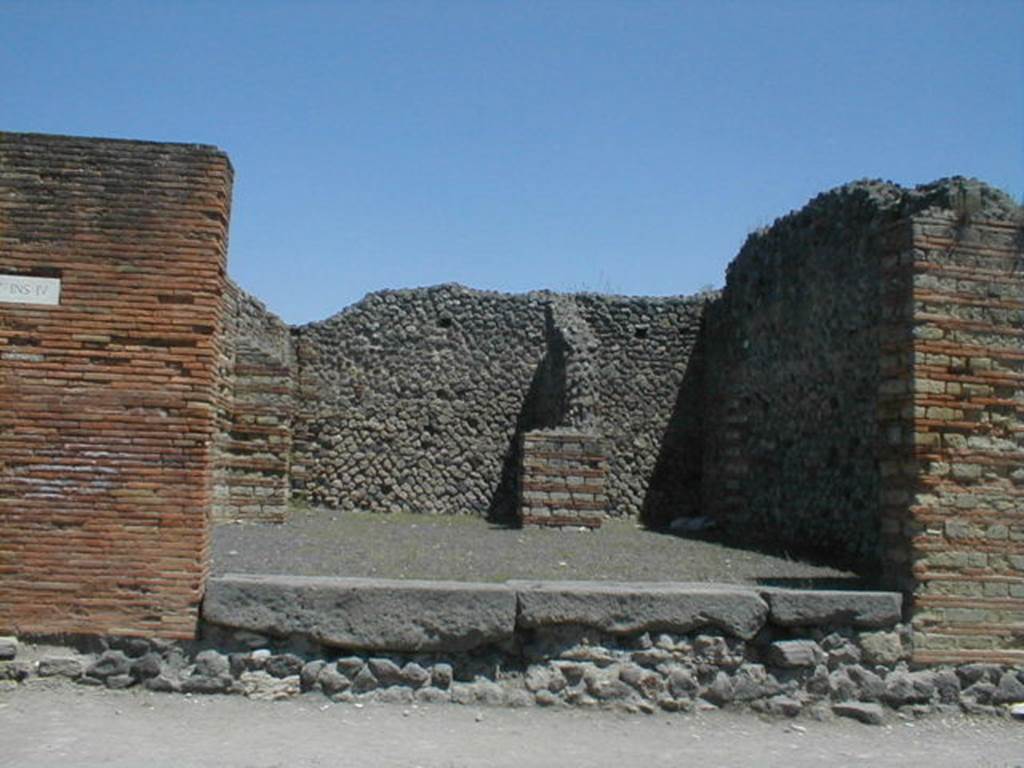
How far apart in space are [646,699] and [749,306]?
902 cm

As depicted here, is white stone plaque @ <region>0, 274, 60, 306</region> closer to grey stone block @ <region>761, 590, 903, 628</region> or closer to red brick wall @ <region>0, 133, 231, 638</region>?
red brick wall @ <region>0, 133, 231, 638</region>

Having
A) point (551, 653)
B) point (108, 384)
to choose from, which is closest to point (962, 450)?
point (551, 653)

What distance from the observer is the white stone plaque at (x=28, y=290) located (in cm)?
555

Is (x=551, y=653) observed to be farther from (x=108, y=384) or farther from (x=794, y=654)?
(x=108, y=384)

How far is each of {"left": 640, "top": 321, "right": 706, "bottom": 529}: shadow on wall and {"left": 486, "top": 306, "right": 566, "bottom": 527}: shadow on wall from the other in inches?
77.8

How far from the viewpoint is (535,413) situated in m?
15.6

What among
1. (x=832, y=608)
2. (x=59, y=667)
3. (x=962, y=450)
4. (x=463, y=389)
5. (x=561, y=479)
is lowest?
(x=59, y=667)

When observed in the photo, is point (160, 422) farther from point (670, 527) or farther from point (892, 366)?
point (670, 527)

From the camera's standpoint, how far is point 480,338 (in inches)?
623

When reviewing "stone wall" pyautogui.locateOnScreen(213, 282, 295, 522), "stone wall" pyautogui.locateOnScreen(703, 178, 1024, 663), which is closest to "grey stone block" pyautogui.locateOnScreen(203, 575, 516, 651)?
"stone wall" pyautogui.locateOnScreen(703, 178, 1024, 663)

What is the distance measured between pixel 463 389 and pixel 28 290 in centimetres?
1030

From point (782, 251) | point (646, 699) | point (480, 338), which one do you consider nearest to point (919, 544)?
point (646, 699)

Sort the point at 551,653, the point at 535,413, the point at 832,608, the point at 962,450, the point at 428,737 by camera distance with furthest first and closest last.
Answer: the point at 535,413, the point at 962,450, the point at 832,608, the point at 551,653, the point at 428,737

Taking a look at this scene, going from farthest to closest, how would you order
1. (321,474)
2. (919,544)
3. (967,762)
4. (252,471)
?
(321,474)
(252,471)
(919,544)
(967,762)
